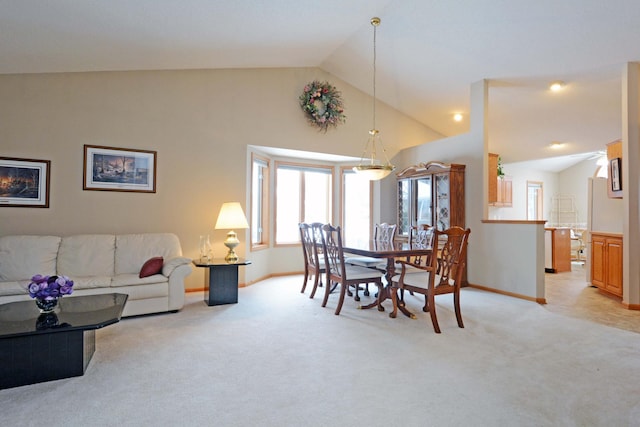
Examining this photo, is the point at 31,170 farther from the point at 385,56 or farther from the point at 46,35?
the point at 385,56

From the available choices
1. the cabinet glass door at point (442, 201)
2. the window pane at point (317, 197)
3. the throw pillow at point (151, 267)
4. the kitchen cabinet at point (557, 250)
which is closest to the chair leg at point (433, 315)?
the cabinet glass door at point (442, 201)

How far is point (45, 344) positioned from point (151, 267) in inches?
59.7

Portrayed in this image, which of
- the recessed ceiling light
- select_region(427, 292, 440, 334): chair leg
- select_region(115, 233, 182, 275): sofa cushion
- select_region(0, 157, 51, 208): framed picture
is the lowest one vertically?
select_region(427, 292, 440, 334): chair leg

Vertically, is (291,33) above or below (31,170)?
above

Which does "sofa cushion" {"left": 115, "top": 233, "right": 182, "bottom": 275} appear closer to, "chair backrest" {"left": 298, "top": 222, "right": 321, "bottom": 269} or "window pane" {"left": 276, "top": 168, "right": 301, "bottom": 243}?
"chair backrest" {"left": 298, "top": 222, "right": 321, "bottom": 269}

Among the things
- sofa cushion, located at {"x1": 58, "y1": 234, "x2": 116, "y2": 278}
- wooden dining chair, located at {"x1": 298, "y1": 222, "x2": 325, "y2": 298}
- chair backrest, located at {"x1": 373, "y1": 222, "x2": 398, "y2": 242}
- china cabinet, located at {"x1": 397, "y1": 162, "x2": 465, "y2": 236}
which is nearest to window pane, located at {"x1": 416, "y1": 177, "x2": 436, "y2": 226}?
china cabinet, located at {"x1": 397, "y1": 162, "x2": 465, "y2": 236}

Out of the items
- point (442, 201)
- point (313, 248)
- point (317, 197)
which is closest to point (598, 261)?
point (442, 201)

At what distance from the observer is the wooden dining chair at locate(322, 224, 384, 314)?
374 centimetres

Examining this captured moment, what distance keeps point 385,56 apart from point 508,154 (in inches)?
144

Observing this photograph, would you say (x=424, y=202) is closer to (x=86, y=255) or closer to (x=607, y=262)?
(x=607, y=262)

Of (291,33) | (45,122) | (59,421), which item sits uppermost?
(291,33)

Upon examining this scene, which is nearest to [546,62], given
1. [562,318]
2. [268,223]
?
[562,318]

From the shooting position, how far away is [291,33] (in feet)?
14.2

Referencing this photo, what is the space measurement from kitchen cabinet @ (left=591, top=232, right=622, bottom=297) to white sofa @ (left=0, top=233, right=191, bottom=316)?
5237 millimetres
